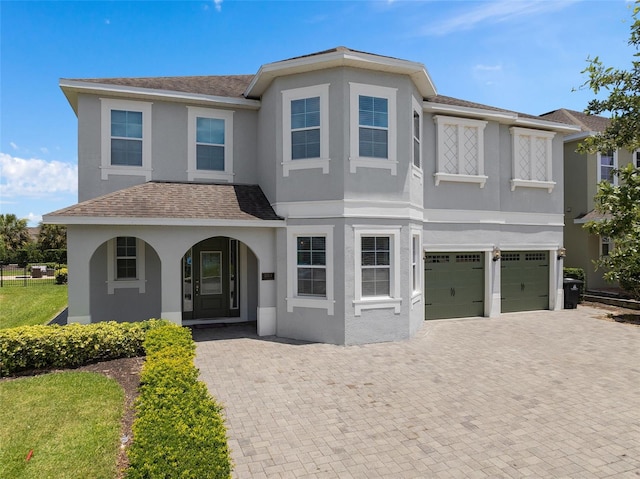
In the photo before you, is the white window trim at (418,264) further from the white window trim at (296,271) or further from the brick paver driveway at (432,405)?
the white window trim at (296,271)

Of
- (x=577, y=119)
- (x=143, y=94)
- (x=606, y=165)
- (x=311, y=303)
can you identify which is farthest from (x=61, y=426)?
(x=577, y=119)

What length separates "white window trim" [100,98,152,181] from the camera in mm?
11406

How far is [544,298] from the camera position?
15227 millimetres

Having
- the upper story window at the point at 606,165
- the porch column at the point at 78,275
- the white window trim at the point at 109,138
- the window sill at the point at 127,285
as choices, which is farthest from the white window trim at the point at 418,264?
the upper story window at the point at 606,165

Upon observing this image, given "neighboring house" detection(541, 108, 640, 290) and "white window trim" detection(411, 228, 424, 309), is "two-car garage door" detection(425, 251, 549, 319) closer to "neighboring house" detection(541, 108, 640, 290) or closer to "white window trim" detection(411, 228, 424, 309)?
"white window trim" detection(411, 228, 424, 309)

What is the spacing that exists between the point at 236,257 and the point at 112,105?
19.0ft

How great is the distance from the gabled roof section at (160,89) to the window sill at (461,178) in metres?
6.36

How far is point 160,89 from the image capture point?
11570 millimetres

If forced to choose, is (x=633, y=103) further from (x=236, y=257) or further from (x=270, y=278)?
(x=236, y=257)

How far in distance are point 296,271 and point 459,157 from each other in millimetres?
6986

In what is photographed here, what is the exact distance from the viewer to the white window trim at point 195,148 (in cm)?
1206

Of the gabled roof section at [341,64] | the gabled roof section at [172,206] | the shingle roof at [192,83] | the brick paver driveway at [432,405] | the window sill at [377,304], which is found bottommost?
the brick paver driveway at [432,405]

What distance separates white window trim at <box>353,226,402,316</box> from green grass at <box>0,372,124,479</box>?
5828 millimetres

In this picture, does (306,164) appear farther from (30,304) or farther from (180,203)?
(30,304)
